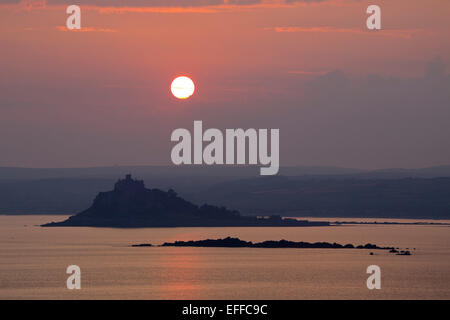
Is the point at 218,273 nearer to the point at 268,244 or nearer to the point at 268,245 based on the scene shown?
the point at 268,245

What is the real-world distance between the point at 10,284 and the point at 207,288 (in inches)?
875

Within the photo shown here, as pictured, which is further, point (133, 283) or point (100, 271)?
point (100, 271)

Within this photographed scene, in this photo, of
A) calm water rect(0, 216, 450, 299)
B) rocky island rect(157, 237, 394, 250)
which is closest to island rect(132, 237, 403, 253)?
rocky island rect(157, 237, 394, 250)

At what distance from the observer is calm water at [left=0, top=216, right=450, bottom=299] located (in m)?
91.7

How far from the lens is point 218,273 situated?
374 ft

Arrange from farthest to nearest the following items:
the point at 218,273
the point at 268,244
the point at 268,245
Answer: the point at 268,244 → the point at 268,245 → the point at 218,273

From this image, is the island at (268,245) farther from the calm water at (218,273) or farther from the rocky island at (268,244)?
the calm water at (218,273)

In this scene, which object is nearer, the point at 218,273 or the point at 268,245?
the point at 218,273

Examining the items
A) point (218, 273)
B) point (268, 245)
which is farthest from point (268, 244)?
point (218, 273)

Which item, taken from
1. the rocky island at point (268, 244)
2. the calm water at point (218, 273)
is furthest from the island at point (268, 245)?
the calm water at point (218, 273)

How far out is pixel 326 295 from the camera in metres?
89.9

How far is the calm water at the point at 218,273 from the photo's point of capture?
91.7 metres
